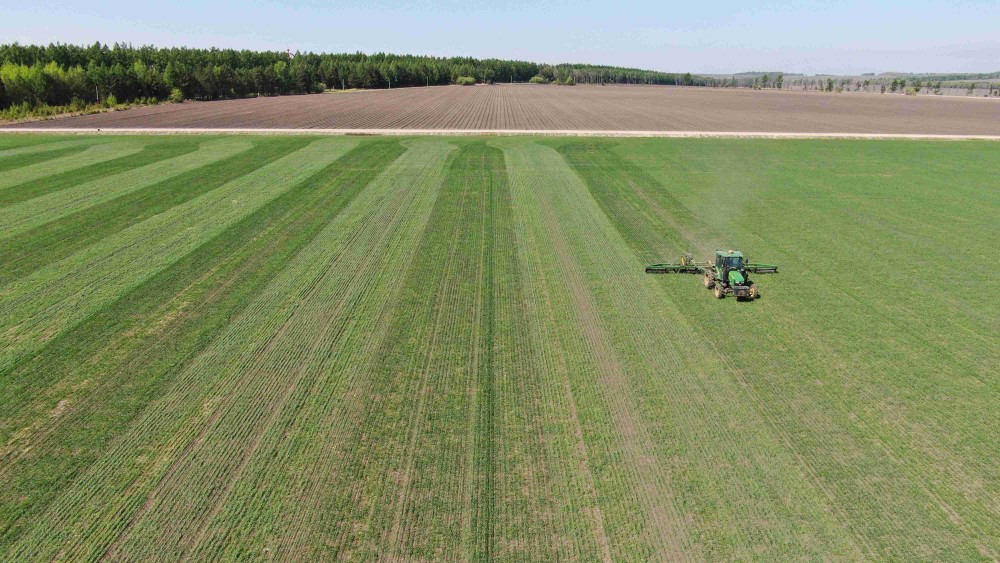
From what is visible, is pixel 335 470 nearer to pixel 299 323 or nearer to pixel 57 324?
pixel 299 323

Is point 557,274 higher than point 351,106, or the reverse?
point 351,106

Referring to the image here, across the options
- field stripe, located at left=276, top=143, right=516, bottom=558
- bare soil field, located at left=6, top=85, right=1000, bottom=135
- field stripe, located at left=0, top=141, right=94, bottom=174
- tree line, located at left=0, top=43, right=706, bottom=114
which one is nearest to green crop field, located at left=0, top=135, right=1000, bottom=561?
field stripe, located at left=276, top=143, right=516, bottom=558

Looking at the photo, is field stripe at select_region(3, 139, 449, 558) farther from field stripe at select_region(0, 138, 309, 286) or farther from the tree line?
the tree line

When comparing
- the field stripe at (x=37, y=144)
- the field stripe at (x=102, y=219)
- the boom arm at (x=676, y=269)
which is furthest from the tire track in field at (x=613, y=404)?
the field stripe at (x=37, y=144)

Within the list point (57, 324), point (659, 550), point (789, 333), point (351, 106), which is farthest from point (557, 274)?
point (351, 106)

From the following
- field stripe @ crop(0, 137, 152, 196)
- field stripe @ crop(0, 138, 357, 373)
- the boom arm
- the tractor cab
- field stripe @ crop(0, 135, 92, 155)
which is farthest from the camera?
field stripe @ crop(0, 135, 92, 155)

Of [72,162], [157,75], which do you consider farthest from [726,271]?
[157,75]

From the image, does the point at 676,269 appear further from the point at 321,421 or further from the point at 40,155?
the point at 40,155
